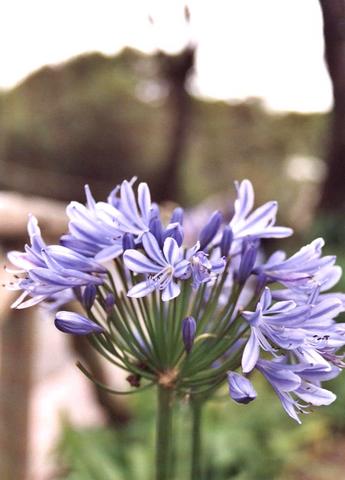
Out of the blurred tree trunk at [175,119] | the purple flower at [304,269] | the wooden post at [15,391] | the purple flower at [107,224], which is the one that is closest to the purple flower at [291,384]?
the purple flower at [304,269]

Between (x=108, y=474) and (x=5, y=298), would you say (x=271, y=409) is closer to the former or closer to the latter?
(x=108, y=474)

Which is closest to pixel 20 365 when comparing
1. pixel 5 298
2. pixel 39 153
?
pixel 5 298

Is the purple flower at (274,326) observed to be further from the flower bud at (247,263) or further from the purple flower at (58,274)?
the purple flower at (58,274)

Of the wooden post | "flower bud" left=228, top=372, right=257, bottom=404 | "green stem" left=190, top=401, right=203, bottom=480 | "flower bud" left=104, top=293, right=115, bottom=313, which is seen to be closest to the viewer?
"flower bud" left=228, top=372, right=257, bottom=404

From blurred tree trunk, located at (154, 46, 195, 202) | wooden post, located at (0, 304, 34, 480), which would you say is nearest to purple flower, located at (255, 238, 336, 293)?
wooden post, located at (0, 304, 34, 480)

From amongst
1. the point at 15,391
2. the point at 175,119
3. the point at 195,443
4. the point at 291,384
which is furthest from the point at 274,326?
the point at 175,119

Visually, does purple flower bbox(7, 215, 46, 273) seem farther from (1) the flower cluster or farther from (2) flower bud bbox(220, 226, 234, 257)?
(2) flower bud bbox(220, 226, 234, 257)

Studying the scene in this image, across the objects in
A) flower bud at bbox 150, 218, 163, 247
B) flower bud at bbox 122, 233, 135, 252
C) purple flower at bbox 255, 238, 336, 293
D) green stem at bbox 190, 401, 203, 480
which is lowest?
green stem at bbox 190, 401, 203, 480
